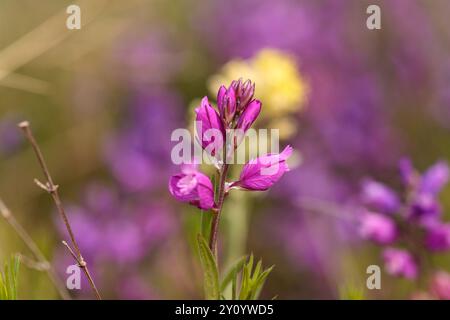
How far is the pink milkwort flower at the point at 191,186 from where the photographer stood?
4.28 feet

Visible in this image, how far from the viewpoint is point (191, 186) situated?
1295 mm

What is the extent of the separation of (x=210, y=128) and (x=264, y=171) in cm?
14

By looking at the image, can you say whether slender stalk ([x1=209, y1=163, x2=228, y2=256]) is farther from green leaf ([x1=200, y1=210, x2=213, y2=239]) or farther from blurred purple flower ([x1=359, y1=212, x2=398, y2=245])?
blurred purple flower ([x1=359, y1=212, x2=398, y2=245])

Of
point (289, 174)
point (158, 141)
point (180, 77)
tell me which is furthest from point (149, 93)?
point (289, 174)

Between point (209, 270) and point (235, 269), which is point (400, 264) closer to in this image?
point (235, 269)

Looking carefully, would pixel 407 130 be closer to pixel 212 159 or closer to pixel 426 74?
pixel 426 74

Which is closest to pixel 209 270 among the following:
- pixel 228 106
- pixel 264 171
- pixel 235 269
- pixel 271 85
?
pixel 235 269

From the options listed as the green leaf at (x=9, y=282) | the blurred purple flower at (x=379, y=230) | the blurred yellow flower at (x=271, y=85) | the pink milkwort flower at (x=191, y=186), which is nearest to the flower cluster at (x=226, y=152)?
the pink milkwort flower at (x=191, y=186)

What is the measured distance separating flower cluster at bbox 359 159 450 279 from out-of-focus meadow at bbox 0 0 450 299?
0.15 m

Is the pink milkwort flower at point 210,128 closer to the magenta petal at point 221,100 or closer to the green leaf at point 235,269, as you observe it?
the magenta petal at point 221,100

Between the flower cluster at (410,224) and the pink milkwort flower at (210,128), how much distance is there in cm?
74

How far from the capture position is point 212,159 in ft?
4.53

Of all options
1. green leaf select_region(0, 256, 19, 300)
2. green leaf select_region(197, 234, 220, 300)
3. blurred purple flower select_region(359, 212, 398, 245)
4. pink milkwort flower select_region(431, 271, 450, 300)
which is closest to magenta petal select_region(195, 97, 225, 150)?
green leaf select_region(197, 234, 220, 300)

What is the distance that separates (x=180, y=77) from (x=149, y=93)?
0.74ft
